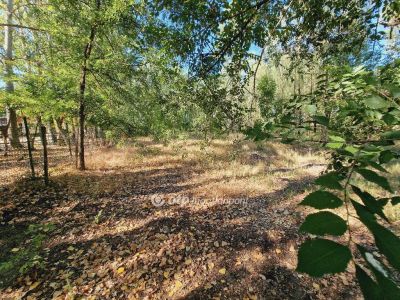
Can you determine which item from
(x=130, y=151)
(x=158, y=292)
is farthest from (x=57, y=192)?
(x=130, y=151)

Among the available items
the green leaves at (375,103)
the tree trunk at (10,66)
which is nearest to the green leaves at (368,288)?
the green leaves at (375,103)

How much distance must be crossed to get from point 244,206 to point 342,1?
4.58 meters

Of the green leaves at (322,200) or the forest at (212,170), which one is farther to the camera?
the forest at (212,170)

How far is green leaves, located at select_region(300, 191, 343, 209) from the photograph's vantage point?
1.95 ft

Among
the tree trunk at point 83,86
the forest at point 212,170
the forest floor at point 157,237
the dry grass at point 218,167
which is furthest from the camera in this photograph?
the dry grass at point 218,167

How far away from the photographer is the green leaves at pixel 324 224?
1.74ft

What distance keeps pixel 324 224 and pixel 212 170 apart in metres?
8.89

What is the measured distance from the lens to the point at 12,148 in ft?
39.9

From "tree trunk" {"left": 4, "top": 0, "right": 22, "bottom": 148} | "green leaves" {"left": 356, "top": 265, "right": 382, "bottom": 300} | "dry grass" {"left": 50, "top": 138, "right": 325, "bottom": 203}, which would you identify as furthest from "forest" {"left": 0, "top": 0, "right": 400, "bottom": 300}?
"tree trunk" {"left": 4, "top": 0, "right": 22, "bottom": 148}

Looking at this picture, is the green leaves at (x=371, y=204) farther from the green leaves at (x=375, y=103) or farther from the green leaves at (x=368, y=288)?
the green leaves at (x=375, y=103)

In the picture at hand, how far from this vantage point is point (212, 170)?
30.9 feet

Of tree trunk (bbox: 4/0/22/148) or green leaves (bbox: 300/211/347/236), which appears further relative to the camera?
tree trunk (bbox: 4/0/22/148)

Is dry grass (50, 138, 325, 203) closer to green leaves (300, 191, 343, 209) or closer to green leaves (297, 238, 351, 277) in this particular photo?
green leaves (300, 191, 343, 209)

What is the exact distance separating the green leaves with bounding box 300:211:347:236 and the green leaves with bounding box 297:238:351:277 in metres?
0.04
